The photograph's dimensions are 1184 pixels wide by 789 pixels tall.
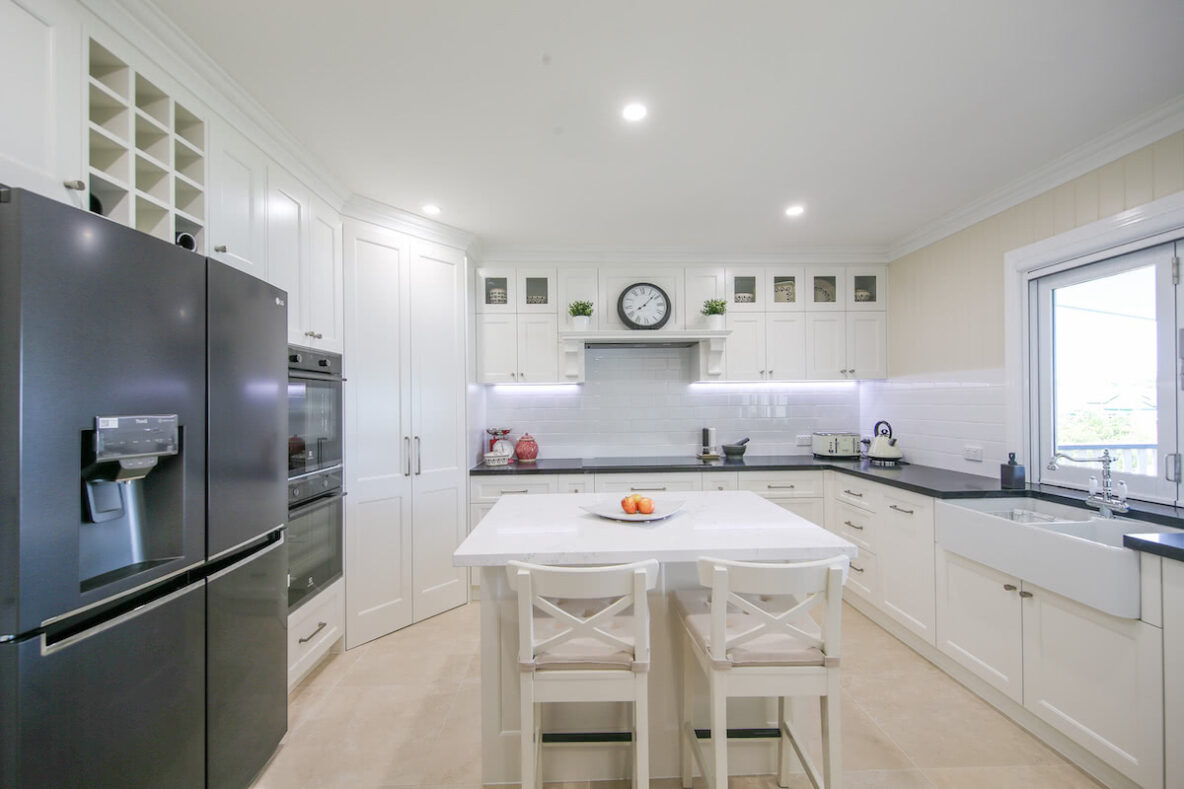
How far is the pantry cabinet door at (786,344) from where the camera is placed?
391cm

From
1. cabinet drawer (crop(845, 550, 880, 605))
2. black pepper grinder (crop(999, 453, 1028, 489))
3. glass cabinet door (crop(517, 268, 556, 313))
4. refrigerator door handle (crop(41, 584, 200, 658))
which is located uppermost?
glass cabinet door (crop(517, 268, 556, 313))

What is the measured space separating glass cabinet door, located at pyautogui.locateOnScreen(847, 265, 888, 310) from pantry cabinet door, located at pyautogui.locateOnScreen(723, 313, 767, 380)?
2.41ft

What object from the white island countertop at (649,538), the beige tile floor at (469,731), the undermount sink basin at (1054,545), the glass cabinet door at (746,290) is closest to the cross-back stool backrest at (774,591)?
the white island countertop at (649,538)

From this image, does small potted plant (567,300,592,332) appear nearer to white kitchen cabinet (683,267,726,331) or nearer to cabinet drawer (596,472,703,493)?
white kitchen cabinet (683,267,726,331)

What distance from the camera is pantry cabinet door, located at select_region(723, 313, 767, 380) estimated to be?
3885 mm

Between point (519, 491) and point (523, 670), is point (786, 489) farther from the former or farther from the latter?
point (523, 670)

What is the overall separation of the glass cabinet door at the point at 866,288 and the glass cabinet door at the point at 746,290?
0.69m

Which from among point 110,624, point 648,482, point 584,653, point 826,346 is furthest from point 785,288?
point 110,624

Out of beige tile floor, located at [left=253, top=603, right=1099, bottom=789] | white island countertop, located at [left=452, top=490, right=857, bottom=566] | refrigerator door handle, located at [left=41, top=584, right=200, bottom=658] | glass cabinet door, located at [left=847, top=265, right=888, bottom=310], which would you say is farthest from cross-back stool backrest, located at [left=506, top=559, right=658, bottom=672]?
glass cabinet door, located at [left=847, top=265, right=888, bottom=310]

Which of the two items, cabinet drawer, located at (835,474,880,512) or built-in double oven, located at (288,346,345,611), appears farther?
cabinet drawer, located at (835,474,880,512)

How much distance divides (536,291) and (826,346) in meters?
2.32

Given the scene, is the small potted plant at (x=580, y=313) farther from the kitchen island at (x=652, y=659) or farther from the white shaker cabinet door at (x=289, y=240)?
the kitchen island at (x=652, y=659)

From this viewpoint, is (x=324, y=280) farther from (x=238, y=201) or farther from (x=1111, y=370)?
(x=1111, y=370)

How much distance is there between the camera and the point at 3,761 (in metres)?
0.98
